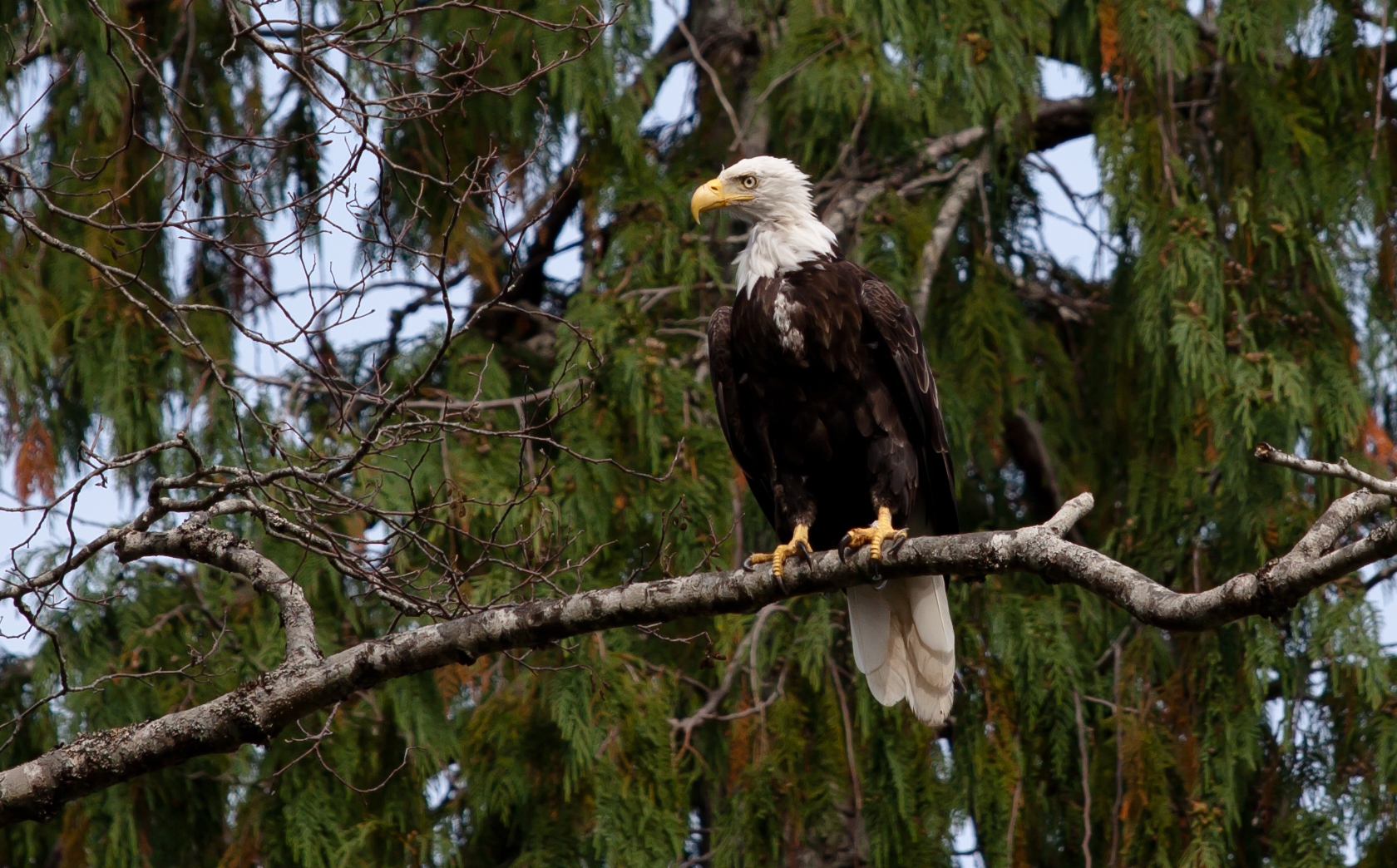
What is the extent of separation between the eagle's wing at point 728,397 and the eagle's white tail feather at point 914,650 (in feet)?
1.58

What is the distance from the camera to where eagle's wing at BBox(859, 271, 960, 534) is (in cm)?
402

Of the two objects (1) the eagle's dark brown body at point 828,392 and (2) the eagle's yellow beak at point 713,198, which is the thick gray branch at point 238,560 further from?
(2) the eagle's yellow beak at point 713,198

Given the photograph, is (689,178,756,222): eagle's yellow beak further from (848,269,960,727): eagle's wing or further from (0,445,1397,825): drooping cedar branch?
(0,445,1397,825): drooping cedar branch

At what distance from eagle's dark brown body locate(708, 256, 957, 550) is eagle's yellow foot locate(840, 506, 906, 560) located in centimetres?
11

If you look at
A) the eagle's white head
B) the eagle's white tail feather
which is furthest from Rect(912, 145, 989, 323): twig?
the eagle's white tail feather

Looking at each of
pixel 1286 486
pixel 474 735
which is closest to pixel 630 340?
pixel 474 735

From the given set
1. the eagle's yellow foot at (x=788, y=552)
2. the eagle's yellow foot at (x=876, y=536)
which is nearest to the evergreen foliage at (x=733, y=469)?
the eagle's yellow foot at (x=788, y=552)

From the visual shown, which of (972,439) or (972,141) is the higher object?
(972,141)

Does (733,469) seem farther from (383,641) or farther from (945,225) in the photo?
(383,641)

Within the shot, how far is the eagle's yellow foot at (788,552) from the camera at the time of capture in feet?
11.9

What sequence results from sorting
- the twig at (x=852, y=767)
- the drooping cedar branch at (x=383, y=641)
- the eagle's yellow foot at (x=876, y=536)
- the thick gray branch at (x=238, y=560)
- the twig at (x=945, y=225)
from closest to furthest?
1. the drooping cedar branch at (x=383, y=641)
2. the thick gray branch at (x=238, y=560)
3. the eagle's yellow foot at (x=876, y=536)
4. the twig at (x=852, y=767)
5. the twig at (x=945, y=225)

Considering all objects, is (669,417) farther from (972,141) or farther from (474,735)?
(972,141)

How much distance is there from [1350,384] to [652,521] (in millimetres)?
2172

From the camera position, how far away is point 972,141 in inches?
210
